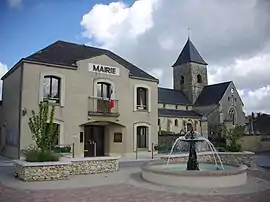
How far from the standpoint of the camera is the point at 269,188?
371 inches

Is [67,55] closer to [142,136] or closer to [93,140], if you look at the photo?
[93,140]

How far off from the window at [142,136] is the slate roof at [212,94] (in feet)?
102

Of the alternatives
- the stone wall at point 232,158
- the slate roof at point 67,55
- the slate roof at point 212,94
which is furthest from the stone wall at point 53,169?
the slate roof at point 212,94

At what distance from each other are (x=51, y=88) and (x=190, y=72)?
41.4 metres

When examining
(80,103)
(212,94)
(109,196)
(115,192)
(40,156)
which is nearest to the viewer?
(109,196)

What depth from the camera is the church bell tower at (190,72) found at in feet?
186

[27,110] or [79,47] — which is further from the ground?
[79,47]

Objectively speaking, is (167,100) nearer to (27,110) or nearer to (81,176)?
(27,110)

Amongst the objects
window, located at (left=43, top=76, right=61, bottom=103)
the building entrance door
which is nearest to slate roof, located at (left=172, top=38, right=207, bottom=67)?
the building entrance door

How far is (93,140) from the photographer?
21156 millimetres

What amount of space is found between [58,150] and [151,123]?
7958mm

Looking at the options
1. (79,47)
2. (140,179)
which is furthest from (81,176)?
(79,47)

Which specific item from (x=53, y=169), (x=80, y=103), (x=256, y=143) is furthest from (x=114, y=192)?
(x=256, y=143)

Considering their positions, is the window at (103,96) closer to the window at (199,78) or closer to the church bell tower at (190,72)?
the church bell tower at (190,72)
